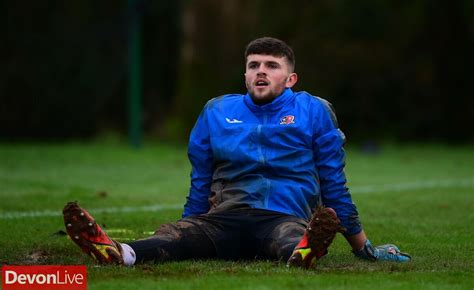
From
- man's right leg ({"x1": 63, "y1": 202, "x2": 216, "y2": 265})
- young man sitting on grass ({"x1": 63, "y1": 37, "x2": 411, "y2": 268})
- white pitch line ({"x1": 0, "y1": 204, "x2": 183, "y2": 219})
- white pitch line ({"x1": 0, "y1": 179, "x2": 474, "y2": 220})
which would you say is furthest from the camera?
white pitch line ({"x1": 0, "y1": 179, "x2": 474, "y2": 220})

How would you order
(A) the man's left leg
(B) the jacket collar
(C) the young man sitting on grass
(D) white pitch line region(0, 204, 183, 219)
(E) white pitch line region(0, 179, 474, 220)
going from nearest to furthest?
(A) the man's left leg
(C) the young man sitting on grass
(B) the jacket collar
(D) white pitch line region(0, 204, 183, 219)
(E) white pitch line region(0, 179, 474, 220)

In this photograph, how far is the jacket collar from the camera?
22.8 ft

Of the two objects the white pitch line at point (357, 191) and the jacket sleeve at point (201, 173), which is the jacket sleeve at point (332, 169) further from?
the white pitch line at point (357, 191)

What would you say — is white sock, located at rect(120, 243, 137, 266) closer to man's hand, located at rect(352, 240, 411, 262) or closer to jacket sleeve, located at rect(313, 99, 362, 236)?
jacket sleeve, located at rect(313, 99, 362, 236)

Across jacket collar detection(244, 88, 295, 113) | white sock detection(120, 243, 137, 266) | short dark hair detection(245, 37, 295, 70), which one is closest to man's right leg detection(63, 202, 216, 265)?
white sock detection(120, 243, 137, 266)

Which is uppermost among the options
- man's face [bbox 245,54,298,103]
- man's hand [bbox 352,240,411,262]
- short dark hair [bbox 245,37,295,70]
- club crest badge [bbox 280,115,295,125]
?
short dark hair [bbox 245,37,295,70]

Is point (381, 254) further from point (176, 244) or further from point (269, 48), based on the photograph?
point (269, 48)

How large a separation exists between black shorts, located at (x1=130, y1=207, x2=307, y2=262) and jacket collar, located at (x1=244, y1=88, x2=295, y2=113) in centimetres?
69

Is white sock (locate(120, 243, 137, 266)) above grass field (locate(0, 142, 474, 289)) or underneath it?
above
